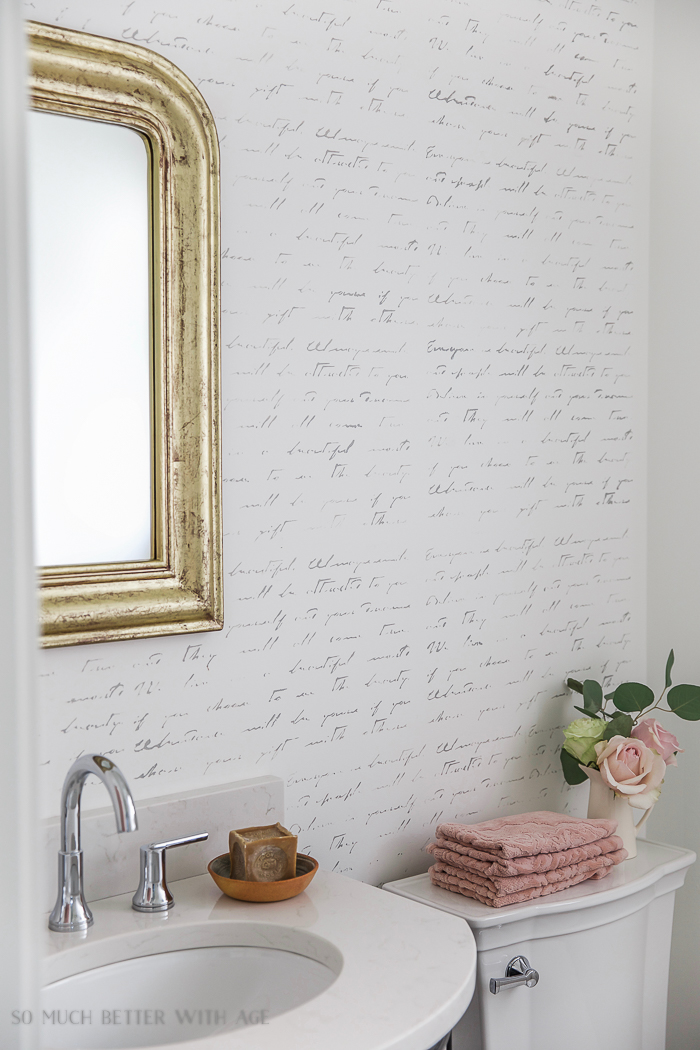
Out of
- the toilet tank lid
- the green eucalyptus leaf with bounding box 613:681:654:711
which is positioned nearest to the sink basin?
the toilet tank lid

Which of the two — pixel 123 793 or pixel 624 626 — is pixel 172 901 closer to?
pixel 123 793

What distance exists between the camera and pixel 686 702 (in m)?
1.39

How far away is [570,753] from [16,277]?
1.32m

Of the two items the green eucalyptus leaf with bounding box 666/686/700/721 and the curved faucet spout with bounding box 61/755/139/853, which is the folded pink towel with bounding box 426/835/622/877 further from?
the curved faucet spout with bounding box 61/755/139/853

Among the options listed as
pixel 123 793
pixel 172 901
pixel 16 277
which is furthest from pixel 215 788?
pixel 16 277

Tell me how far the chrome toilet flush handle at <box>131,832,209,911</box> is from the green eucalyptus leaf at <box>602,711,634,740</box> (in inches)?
28.5

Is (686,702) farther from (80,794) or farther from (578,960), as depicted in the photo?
(80,794)

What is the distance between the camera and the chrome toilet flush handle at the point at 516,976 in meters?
1.09

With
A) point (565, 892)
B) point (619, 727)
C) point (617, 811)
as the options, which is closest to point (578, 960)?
point (565, 892)

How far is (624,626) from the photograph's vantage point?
1584 mm

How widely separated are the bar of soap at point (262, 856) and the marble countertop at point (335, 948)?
31 millimetres

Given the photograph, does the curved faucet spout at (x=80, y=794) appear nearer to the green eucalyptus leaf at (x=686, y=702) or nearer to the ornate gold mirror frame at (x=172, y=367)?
the ornate gold mirror frame at (x=172, y=367)

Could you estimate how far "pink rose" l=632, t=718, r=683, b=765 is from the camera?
1344 mm

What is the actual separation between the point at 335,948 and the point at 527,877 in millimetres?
341
